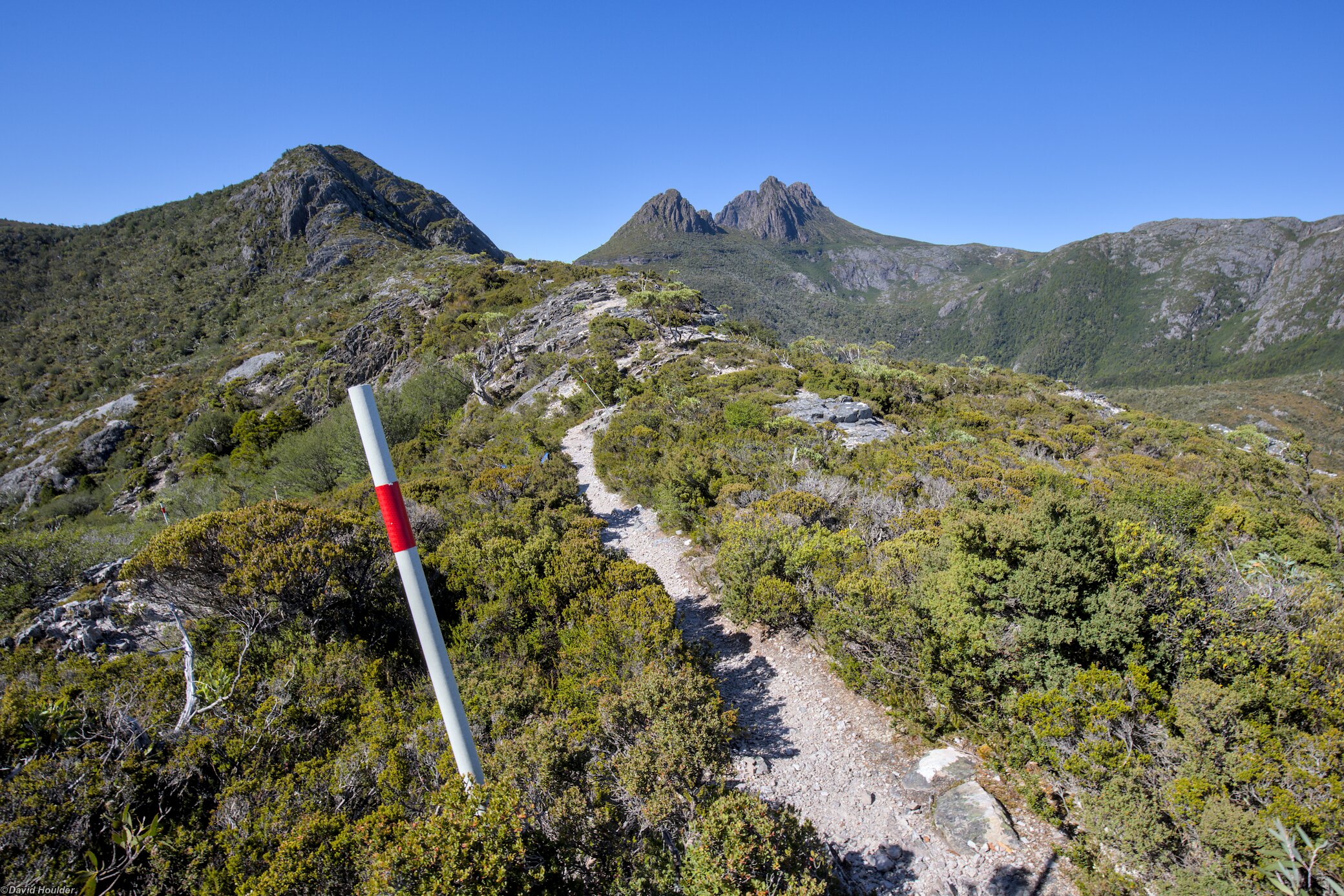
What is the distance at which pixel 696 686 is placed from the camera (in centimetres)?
561

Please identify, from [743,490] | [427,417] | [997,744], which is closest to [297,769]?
[997,744]

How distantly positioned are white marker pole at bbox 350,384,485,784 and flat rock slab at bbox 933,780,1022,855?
15.7 feet

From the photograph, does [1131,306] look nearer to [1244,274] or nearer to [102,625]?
[1244,274]

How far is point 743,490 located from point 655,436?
642 cm

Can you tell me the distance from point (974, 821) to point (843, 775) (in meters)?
1.38

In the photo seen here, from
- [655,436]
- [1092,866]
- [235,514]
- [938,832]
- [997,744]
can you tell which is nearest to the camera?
[1092,866]

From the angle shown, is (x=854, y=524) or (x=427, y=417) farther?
(x=427, y=417)

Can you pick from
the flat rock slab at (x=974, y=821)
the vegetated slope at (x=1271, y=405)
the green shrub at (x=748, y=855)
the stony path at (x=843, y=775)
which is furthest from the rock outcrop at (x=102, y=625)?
the vegetated slope at (x=1271, y=405)

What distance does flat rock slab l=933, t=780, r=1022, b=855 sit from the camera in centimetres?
474

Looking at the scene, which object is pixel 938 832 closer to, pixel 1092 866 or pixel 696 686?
pixel 1092 866

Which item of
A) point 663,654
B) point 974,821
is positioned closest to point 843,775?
point 974,821

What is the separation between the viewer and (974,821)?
16.2ft

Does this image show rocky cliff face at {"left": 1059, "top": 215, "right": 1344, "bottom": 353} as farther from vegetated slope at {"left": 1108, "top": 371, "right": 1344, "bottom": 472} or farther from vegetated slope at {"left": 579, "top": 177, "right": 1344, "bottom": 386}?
vegetated slope at {"left": 1108, "top": 371, "right": 1344, "bottom": 472}

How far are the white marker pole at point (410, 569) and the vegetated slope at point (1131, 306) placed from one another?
124 metres
